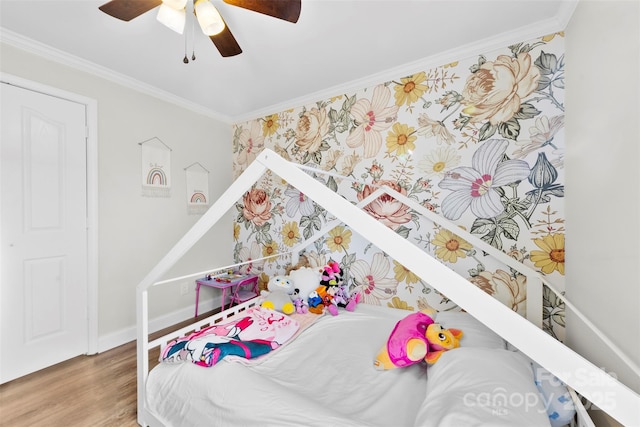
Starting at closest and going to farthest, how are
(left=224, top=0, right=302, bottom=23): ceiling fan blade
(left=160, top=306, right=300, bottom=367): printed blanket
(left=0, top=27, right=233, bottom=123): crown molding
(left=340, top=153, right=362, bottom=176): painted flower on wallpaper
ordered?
(left=224, top=0, right=302, bottom=23): ceiling fan blade, (left=160, top=306, right=300, bottom=367): printed blanket, (left=0, top=27, right=233, bottom=123): crown molding, (left=340, top=153, right=362, bottom=176): painted flower on wallpaper

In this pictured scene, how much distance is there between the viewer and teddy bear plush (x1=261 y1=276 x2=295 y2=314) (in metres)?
2.15

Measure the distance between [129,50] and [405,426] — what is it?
2891 mm

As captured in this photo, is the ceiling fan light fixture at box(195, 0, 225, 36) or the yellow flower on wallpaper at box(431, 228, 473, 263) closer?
the ceiling fan light fixture at box(195, 0, 225, 36)

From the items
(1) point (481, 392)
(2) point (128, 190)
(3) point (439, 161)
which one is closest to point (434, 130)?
(3) point (439, 161)

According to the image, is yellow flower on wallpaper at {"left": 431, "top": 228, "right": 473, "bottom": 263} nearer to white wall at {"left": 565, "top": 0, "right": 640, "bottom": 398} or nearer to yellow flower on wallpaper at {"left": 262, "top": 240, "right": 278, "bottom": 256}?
white wall at {"left": 565, "top": 0, "right": 640, "bottom": 398}

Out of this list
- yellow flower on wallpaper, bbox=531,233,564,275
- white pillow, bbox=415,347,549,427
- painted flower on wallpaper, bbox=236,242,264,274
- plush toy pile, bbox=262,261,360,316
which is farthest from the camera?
painted flower on wallpaper, bbox=236,242,264,274

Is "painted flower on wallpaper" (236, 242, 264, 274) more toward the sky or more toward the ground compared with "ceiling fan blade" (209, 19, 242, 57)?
more toward the ground


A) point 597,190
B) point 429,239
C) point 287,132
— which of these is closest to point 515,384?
point 597,190

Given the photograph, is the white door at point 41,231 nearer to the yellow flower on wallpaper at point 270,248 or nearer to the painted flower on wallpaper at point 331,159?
the yellow flower on wallpaper at point 270,248

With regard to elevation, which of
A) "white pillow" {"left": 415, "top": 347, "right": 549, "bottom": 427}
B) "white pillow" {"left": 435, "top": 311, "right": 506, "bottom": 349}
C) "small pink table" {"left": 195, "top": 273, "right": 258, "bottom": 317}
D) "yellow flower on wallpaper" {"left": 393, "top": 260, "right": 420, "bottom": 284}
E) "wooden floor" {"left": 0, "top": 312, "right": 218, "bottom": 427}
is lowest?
"wooden floor" {"left": 0, "top": 312, "right": 218, "bottom": 427}

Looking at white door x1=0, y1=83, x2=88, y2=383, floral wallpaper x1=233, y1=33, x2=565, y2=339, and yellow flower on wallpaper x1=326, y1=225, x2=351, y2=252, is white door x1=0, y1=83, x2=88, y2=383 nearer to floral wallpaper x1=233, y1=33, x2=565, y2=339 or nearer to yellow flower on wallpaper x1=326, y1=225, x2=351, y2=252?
floral wallpaper x1=233, y1=33, x2=565, y2=339

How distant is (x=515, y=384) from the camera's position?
0.99 metres

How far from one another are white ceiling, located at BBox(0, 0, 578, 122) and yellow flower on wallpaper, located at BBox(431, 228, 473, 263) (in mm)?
1373

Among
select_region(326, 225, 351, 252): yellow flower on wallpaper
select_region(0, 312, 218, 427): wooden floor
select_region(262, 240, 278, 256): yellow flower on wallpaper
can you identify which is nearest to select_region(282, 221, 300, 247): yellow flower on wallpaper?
select_region(262, 240, 278, 256): yellow flower on wallpaper
